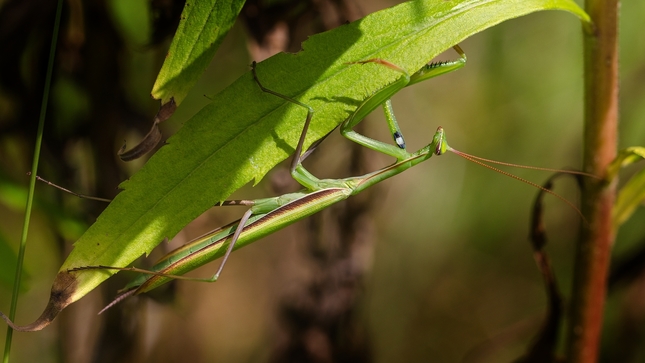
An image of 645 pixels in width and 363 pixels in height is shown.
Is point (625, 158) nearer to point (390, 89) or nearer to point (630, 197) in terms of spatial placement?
point (630, 197)

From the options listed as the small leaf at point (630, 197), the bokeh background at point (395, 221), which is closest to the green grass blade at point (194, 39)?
the bokeh background at point (395, 221)

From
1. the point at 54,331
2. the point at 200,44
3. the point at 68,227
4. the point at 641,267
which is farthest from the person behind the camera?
the point at 54,331

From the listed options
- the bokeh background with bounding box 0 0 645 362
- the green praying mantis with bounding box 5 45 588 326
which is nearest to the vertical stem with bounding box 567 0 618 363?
the green praying mantis with bounding box 5 45 588 326

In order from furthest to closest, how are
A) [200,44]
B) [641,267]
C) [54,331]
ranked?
[54,331] < [641,267] < [200,44]

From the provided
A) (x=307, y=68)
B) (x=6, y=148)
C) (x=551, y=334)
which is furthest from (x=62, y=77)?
(x=551, y=334)

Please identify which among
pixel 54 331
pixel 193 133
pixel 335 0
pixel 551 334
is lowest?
pixel 551 334

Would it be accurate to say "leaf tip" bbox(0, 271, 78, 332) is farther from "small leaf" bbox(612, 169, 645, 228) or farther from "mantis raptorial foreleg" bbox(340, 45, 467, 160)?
"small leaf" bbox(612, 169, 645, 228)

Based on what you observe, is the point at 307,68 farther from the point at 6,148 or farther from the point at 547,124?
the point at 547,124

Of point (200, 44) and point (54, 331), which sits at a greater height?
point (200, 44)
